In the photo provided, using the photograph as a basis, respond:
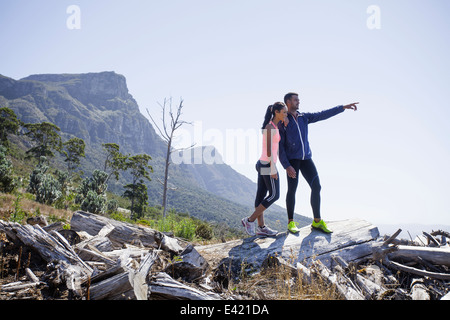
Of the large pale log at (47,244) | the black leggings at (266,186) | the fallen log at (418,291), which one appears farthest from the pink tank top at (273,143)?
the large pale log at (47,244)

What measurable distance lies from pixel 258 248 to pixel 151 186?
113 metres

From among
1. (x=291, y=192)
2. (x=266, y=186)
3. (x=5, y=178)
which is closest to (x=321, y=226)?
(x=291, y=192)

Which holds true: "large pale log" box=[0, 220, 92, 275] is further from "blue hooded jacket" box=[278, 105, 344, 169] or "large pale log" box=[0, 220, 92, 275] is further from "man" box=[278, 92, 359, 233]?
"blue hooded jacket" box=[278, 105, 344, 169]

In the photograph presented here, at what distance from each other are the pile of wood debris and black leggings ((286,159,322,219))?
0.97 m

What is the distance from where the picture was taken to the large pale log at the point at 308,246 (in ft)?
11.3

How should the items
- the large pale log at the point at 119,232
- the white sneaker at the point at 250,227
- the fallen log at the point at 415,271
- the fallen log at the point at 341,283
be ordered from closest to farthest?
1. the fallen log at the point at 341,283
2. the fallen log at the point at 415,271
3. the large pale log at the point at 119,232
4. the white sneaker at the point at 250,227

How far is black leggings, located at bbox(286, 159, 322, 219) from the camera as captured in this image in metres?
4.24


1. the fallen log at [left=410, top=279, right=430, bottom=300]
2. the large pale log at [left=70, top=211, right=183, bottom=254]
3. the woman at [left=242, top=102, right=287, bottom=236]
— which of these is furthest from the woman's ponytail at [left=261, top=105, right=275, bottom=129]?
the fallen log at [left=410, top=279, right=430, bottom=300]

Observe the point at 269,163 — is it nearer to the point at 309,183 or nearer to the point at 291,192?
the point at 291,192

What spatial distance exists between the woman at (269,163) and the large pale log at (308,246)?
0.52 meters

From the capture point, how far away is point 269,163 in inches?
173

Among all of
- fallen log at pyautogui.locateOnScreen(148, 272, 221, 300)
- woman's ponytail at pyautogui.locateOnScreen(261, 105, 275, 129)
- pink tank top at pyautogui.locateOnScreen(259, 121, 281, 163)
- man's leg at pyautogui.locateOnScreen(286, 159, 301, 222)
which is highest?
woman's ponytail at pyautogui.locateOnScreen(261, 105, 275, 129)

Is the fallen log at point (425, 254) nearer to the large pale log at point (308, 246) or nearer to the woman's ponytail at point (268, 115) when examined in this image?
the large pale log at point (308, 246)
